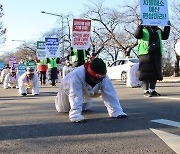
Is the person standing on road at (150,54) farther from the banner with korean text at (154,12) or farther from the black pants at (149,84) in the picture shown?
the banner with korean text at (154,12)

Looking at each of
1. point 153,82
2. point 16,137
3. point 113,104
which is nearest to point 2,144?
point 16,137

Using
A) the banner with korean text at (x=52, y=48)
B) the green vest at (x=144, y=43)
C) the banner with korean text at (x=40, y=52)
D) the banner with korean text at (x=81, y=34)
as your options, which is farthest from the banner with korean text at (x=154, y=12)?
the banner with korean text at (x=40, y=52)

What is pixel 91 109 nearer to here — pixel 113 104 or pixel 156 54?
pixel 113 104

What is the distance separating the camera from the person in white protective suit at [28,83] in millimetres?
12786

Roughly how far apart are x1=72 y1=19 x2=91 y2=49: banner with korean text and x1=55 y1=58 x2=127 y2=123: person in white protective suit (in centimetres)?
995

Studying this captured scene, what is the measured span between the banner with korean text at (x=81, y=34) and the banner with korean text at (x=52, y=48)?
5411 mm

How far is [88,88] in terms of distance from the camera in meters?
6.07

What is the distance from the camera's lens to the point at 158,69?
9.47 metres

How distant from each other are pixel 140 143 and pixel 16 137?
1.59 meters

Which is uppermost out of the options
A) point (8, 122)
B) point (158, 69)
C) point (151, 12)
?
point (151, 12)

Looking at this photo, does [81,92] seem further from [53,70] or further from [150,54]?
[53,70]

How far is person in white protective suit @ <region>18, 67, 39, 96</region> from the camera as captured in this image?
41.9 feet

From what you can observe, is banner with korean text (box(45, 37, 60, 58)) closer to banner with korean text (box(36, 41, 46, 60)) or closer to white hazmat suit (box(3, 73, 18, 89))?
banner with korean text (box(36, 41, 46, 60))

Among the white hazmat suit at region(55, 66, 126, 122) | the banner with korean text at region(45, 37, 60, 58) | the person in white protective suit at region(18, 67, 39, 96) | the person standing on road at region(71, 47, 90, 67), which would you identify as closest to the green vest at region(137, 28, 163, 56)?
the white hazmat suit at region(55, 66, 126, 122)
